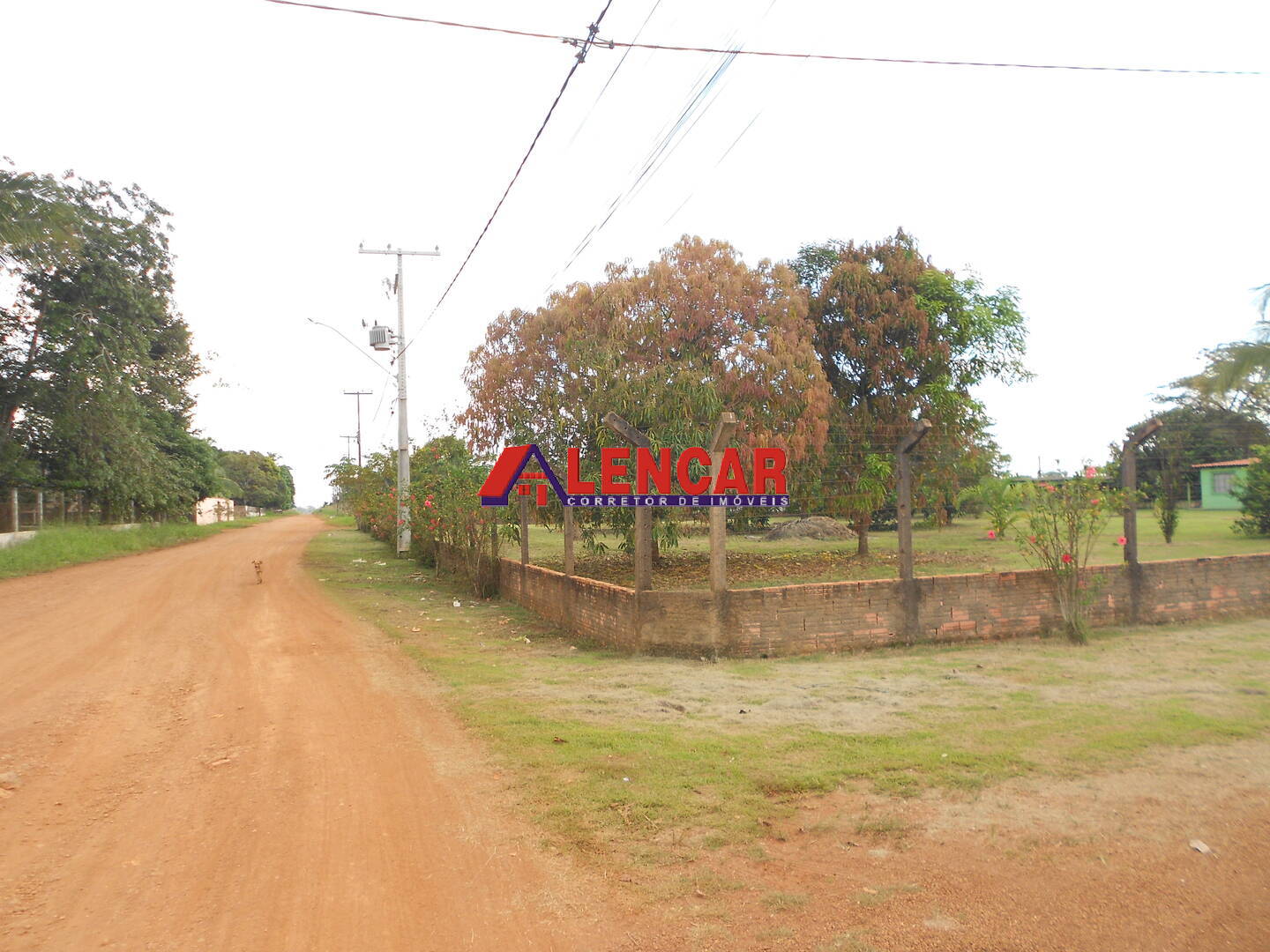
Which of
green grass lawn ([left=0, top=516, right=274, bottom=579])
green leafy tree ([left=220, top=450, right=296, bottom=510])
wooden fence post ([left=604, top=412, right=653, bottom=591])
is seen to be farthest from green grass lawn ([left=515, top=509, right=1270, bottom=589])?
green leafy tree ([left=220, top=450, right=296, bottom=510])

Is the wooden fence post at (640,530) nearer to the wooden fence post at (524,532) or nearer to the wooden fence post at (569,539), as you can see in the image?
the wooden fence post at (569,539)

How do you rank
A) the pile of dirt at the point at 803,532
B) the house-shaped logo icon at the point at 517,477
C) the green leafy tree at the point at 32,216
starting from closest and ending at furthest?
the house-shaped logo icon at the point at 517,477 < the green leafy tree at the point at 32,216 < the pile of dirt at the point at 803,532

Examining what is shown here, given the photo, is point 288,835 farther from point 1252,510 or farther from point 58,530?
point 58,530

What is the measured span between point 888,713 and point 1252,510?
14619mm

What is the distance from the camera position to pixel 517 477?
13062mm

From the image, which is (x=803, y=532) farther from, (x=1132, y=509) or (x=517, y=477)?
(x=1132, y=509)

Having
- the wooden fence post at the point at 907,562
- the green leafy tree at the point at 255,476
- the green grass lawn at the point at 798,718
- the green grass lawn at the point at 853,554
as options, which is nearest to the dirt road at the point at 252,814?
the green grass lawn at the point at 798,718

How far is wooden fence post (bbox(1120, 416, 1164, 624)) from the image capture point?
844cm

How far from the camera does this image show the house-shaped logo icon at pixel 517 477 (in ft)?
41.0

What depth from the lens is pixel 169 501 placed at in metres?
31.2

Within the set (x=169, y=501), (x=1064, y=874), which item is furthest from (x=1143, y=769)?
(x=169, y=501)

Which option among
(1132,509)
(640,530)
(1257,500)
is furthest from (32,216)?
(1257,500)

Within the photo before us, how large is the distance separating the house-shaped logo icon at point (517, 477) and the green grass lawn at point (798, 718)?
12.3 feet

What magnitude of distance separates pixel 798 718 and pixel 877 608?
2506mm
